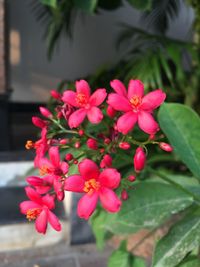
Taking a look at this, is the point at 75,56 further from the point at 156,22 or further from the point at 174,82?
the point at 174,82

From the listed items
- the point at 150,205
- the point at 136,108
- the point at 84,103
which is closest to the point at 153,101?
the point at 136,108

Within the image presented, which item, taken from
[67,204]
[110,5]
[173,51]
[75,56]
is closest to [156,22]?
[110,5]

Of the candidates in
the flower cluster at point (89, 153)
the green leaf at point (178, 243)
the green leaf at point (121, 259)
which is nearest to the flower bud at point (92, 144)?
the flower cluster at point (89, 153)

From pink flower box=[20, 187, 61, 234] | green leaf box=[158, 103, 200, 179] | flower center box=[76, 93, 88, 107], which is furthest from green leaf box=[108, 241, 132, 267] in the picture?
→ flower center box=[76, 93, 88, 107]

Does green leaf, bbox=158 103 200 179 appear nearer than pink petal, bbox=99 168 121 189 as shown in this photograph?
No

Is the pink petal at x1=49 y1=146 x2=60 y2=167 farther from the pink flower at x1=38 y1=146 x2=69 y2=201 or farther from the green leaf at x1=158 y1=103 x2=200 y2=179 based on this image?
the green leaf at x1=158 y1=103 x2=200 y2=179

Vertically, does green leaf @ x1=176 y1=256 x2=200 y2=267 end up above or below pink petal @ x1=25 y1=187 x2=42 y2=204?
below

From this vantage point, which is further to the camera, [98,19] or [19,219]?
[98,19]

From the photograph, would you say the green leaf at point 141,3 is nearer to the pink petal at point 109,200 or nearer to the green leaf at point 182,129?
the green leaf at point 182,129
